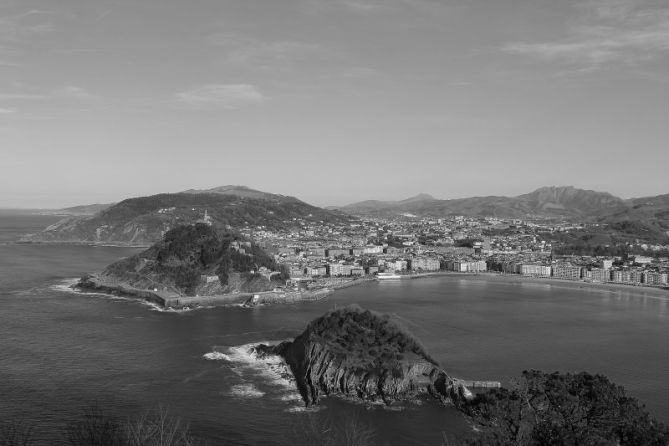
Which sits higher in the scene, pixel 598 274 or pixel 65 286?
pixel 65 286

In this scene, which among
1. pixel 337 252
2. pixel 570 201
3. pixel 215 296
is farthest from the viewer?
pixel 570 201

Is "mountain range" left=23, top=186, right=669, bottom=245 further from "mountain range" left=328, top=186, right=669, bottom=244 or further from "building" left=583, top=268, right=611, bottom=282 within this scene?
"building" left=583, top=268, right=611, bottom=282

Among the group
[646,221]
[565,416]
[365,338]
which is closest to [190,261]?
[365,338]

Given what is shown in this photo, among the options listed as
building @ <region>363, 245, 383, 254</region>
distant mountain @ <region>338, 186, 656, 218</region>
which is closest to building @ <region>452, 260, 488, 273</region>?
building @ <region>363, 245, 383, 254</region>

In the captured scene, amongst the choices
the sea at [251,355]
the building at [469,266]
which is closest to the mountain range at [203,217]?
the sea at [251,355]

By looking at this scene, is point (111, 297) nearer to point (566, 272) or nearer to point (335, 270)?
point (335, 270)

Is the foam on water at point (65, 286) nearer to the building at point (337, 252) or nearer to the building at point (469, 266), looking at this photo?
the building at point (337, 252)
